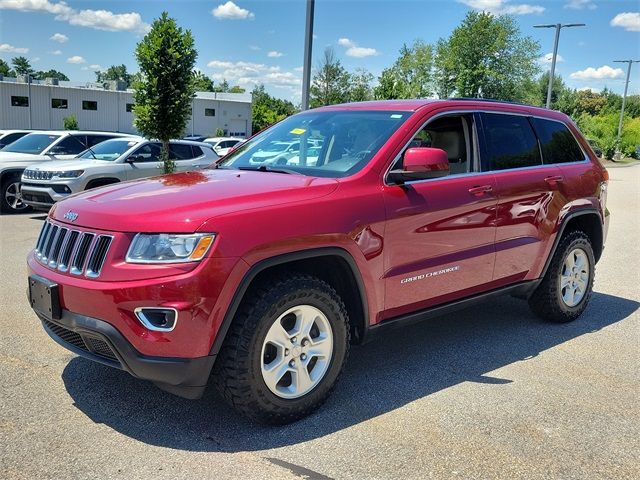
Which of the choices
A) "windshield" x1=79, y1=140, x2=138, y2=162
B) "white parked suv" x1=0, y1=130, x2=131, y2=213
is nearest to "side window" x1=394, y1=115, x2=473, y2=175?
"windshield" x1=79, y1=140, x2=138, y2=162

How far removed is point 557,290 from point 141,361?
3.77m

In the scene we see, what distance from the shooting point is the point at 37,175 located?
11.1 m

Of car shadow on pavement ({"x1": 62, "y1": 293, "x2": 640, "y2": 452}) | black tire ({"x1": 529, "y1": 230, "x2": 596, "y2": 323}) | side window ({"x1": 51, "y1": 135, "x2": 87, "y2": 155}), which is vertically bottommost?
car shadow on pavement ({"x1": 62, "y1": 293, "x2": 640, "y2": 452})

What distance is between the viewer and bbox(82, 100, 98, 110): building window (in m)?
46.1

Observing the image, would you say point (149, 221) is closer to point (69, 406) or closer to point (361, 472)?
point (69, 406)

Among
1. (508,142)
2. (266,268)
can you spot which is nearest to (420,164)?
(266,268)

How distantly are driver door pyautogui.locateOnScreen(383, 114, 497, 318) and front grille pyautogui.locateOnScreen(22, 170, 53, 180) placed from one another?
848 cm

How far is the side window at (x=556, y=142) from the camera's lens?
5.28m

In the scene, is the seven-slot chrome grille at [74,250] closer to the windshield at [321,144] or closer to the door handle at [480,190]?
the windshield at [321,144]

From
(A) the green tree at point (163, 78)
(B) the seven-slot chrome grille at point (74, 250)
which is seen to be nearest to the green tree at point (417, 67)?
(A) the green tree at point (163, 78)

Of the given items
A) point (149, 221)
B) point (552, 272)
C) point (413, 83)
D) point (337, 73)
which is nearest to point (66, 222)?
point (149, 221)

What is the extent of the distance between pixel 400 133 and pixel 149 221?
5.94ft

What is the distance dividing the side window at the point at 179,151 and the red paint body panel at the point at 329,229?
846 cm

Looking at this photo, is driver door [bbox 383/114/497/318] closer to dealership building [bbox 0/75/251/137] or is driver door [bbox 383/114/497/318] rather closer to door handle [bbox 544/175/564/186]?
door handle [bbox 544/175/564/186]
